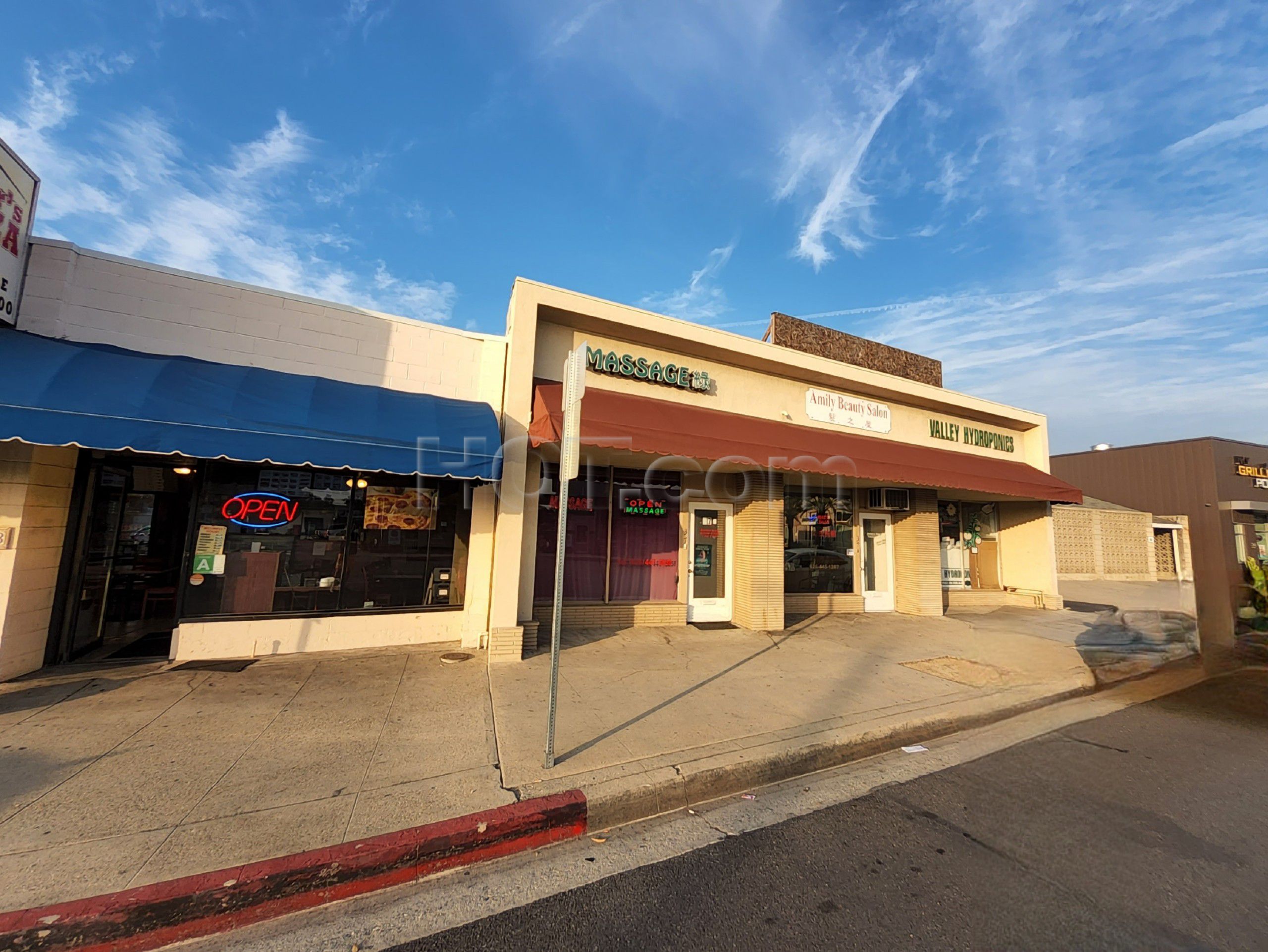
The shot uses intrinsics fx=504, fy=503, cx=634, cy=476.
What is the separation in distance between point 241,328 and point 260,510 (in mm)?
2456

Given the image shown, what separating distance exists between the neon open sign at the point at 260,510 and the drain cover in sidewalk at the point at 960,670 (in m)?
9.15

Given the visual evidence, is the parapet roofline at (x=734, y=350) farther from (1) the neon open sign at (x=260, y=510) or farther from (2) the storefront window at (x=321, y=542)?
(1) the neon open sign at (x=260, y=510)

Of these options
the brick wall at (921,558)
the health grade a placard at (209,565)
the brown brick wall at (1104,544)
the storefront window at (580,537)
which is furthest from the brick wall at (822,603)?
the brown brick wall at (1104,544)

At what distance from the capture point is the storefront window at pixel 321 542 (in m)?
Result: 6.75

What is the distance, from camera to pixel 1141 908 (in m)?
2.84

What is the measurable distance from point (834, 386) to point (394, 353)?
869 cm

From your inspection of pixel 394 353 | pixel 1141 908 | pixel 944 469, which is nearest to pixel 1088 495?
pixel 944 469

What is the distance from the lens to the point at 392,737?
4582 mm

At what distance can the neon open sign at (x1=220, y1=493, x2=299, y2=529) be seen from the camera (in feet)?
22.4

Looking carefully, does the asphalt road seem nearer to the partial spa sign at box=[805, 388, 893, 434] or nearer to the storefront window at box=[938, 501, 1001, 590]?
the partial spa sign at box=[805, 388, 893, 434]

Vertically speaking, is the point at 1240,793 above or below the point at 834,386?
below

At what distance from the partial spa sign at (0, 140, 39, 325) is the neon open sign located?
293cm

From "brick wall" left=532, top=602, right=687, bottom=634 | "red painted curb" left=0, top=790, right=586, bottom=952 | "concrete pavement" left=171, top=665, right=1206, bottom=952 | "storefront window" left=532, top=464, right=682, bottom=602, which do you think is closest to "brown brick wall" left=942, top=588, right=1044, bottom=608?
"brick wall" left=532, top=602, right=687, bottom=634

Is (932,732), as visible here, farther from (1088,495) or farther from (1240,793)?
(1088,495)
